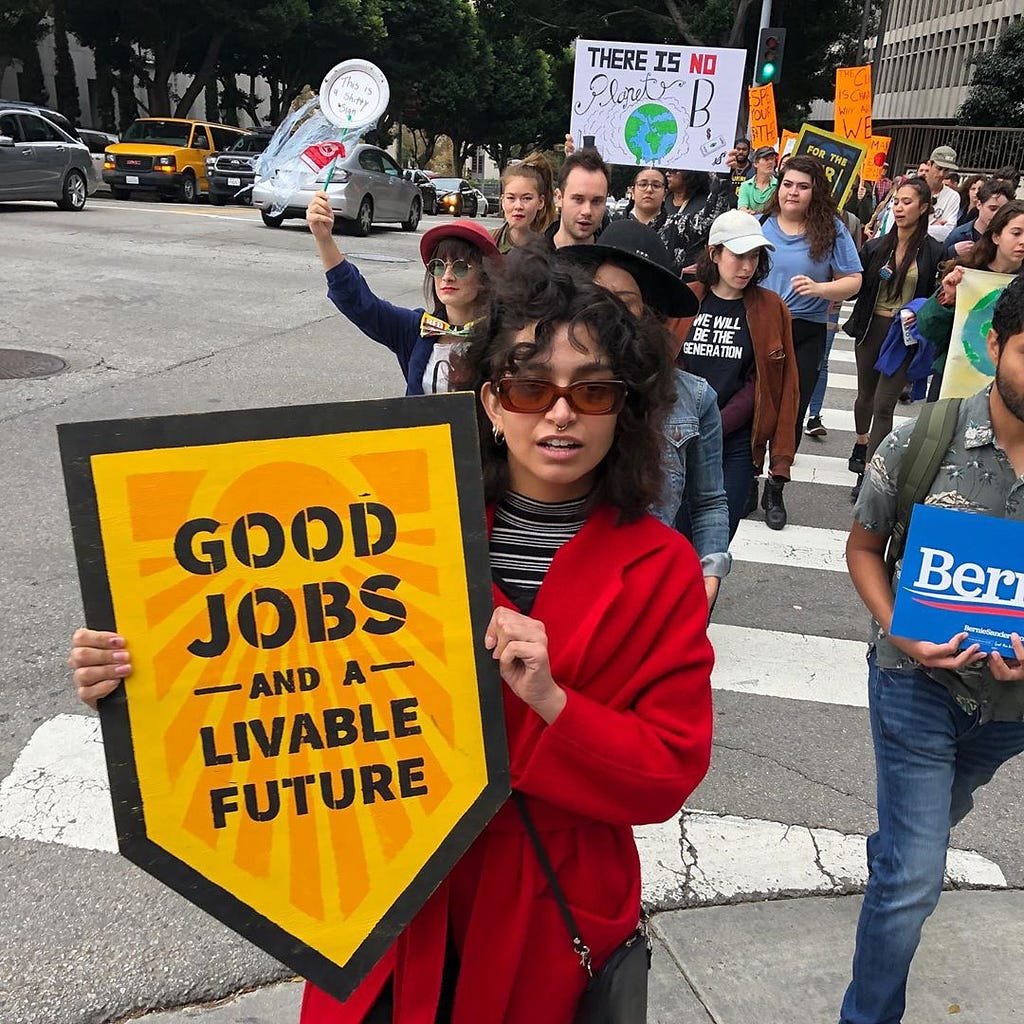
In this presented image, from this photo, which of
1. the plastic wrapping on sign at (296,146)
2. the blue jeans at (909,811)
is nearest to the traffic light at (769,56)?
the plastic wrapping on sign at (296,146)

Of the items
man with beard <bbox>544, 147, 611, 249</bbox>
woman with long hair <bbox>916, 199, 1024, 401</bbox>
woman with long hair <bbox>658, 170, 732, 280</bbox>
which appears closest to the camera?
man with beard <bbox>544, 147, 611, 249</bbox>

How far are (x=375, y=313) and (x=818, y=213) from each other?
3.11 meters

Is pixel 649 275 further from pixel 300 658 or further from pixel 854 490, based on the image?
pixel 854 490

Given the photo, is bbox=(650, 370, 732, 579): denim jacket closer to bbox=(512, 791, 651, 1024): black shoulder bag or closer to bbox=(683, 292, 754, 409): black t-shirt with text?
bbox=(683, 292, 754, 409): black t-shirt with text

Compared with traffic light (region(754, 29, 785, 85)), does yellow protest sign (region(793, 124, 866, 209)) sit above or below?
below

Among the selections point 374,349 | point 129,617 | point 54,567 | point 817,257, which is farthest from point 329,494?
point 374,349

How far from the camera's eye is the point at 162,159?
80.1ft

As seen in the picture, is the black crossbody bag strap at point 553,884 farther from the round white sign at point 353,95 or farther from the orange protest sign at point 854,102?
the orange protest sign at point 854,102

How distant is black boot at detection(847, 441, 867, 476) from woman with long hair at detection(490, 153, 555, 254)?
372 cm

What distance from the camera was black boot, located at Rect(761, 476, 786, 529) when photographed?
22.3ft

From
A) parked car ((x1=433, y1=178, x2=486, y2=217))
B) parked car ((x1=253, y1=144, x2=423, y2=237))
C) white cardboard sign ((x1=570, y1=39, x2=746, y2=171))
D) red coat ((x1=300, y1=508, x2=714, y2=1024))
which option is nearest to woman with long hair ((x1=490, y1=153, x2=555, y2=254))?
red coat ((x1=300, y1=508, x2=714, y2=1024))

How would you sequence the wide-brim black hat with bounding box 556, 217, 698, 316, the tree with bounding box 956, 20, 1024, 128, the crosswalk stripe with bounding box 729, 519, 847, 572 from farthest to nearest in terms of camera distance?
the tree with bounding box 956, 20, 1024, 128 < the crosswalk stripe with bounding box 729, 519, 847, 572 < the wide-brim black hat with bounding box 556, 217, 698, 316

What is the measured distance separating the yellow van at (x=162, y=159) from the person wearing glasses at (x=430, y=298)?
74.0 ft

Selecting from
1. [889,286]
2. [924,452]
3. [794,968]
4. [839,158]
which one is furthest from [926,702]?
[839,158]
